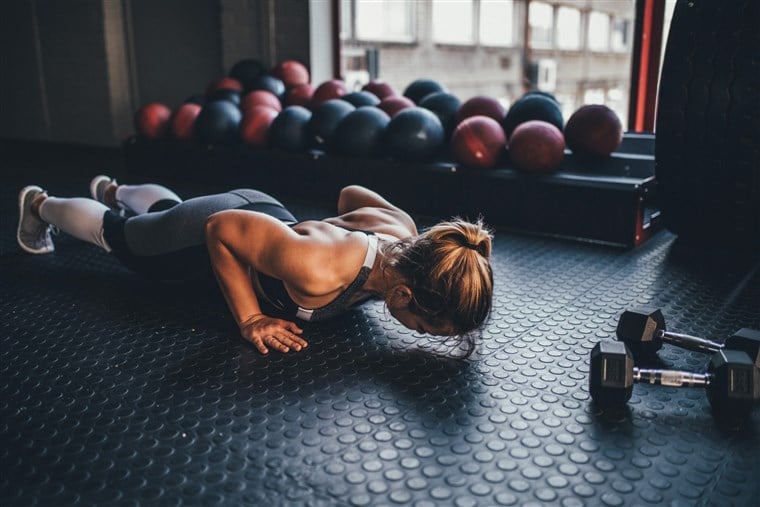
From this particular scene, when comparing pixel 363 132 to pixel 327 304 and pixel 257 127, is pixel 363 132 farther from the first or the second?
pixel 327 304

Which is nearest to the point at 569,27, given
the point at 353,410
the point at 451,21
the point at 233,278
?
the point at 451,21

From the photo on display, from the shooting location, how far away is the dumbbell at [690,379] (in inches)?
47.6

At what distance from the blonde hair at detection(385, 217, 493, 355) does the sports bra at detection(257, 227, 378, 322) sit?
0.40 ft

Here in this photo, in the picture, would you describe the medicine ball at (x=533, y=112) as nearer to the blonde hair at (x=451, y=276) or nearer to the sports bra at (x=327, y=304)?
the sports bra at (x=327, y=304)

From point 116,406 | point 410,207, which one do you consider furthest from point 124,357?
point 410,207

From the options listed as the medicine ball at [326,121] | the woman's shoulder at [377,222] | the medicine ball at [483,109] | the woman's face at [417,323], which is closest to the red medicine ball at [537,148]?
the medicine ball at [483,109]

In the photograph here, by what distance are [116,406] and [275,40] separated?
3.57 metres

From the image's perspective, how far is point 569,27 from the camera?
6.71 metres

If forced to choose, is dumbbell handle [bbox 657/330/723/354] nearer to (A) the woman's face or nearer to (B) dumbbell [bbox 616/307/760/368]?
(B) dumbbell [bbox 616/307/760/368]

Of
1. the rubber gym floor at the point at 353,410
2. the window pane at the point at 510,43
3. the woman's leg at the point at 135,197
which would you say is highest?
the window pane at the point at 510,43

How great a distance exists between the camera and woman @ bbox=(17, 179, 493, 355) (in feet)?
4.39

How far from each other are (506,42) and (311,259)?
20.8 feet

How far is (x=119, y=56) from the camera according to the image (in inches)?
209

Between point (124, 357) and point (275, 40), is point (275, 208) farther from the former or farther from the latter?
point (275, 40)
